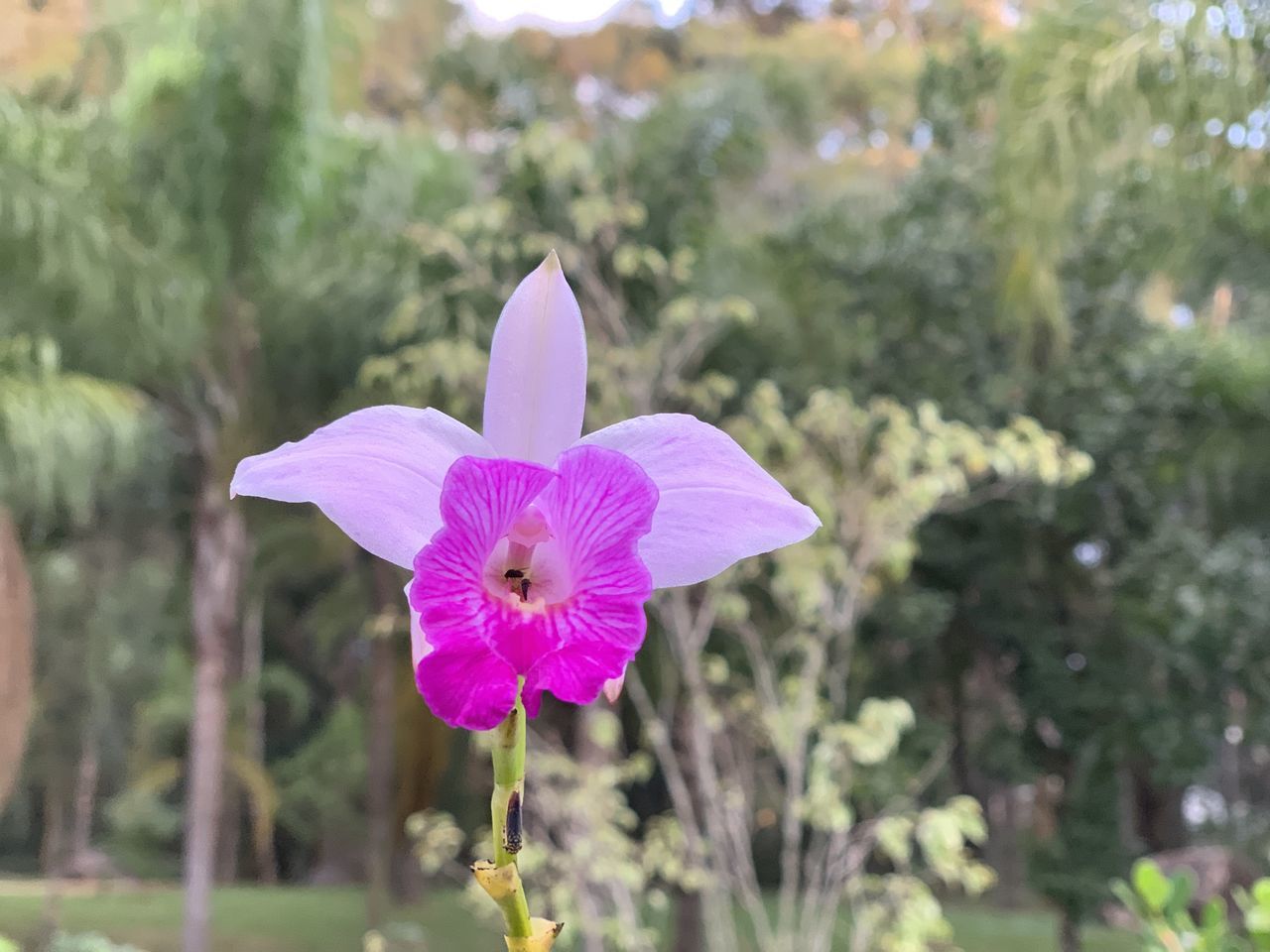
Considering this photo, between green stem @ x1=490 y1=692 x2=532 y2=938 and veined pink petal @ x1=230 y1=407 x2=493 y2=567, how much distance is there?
2.5 inches

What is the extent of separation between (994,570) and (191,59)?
10.1 feet

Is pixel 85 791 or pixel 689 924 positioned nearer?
A: pixel 689 924

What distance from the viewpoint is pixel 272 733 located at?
15.7 ft

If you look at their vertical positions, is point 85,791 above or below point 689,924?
above

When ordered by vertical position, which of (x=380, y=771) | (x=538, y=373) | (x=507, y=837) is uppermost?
(x=538, y=373)

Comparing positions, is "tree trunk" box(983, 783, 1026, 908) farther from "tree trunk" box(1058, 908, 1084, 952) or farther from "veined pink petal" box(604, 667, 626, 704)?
"veined pink petal" box(604, 667, 626, 704)

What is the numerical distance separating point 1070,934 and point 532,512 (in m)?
4.29

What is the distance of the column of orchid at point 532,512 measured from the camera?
0.70 feet

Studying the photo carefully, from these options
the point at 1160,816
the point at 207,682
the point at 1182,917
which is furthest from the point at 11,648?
the point at 1160,816

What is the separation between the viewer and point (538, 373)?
0.78 ft

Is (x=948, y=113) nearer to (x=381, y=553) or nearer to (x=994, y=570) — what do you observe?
(x=994, y=570)

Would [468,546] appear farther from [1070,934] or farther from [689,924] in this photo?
[1070,934]

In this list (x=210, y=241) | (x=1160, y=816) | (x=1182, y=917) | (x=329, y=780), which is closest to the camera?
(x=1182, y=917)

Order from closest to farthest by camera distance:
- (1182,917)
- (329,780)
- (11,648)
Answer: (1182,917), (11,648), (329,780)
